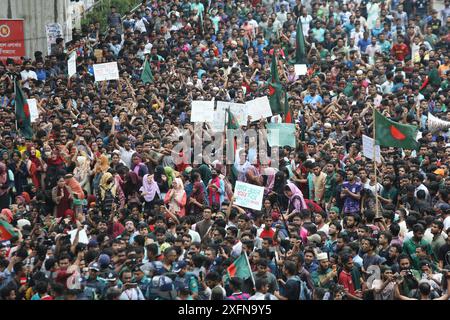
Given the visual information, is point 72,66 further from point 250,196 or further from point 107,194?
point 250,196

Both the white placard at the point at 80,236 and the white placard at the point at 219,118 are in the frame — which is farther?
the white placard at the point at 219,118

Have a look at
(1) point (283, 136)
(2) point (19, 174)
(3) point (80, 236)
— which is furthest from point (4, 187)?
(1) point (283, 136)

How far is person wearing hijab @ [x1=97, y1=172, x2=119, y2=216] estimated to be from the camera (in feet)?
58.5

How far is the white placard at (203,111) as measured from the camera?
826 inches

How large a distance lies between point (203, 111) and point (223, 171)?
2044 mm

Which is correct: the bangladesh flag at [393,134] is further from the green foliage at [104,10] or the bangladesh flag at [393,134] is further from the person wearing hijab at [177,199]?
the green foliage at [104,10]

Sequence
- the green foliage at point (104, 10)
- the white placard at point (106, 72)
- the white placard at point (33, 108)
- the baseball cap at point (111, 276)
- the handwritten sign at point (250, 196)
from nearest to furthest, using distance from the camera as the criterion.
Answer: the baseball cap at point (111, 276) → the handwritten sign at point (250, 196) → the white placard at point (33, 108) → the white placard at point (106, 72) → the green foliage at point (104, 10)

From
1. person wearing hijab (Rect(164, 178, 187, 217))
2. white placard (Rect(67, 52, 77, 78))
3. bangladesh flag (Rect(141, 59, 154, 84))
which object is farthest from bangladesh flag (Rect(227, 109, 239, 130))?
white placard (Rect(67, 52, 77, 78))

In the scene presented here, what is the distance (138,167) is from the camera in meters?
18.8

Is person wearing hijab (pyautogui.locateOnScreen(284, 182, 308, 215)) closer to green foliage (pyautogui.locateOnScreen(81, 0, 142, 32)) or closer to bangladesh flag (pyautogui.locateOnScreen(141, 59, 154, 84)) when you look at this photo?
bangladesh flag (pyautogui.locateOnScreen(141, 59, 154, 84))

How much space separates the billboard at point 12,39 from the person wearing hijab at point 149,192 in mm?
9830

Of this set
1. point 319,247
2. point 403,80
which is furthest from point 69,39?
point 319,247

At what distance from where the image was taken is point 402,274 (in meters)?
14.0

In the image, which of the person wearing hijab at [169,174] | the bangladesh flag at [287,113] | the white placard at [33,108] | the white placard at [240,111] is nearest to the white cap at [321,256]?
the person wearing hijab at [169,174]
